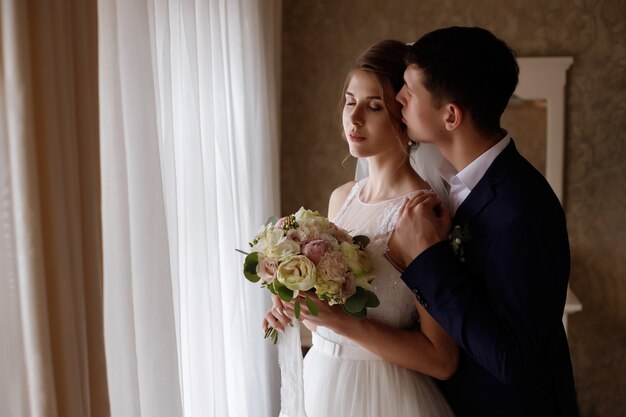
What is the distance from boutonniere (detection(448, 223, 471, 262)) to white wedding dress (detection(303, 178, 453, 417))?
0.30 meters

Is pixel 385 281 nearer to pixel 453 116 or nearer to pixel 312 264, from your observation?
pixel 312 264

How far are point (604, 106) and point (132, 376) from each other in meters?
3.30

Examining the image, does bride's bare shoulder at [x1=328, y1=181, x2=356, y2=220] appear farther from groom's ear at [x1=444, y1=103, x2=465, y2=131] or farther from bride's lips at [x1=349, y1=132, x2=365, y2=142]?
groom's ear at [x1=444, y1=103, x2=465, y2=131]

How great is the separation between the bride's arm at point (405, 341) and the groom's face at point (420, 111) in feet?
1.47

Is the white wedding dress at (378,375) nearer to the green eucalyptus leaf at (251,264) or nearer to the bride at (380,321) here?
the bride at (380,321)

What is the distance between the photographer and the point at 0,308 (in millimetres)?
1191

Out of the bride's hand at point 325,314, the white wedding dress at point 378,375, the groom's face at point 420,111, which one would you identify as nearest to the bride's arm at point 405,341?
the bride's hand at point 325,314

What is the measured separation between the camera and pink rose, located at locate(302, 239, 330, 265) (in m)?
1.47

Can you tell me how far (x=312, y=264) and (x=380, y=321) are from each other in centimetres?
42

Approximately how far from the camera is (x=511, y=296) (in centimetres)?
135

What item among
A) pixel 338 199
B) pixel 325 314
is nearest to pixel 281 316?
pixel 325 314

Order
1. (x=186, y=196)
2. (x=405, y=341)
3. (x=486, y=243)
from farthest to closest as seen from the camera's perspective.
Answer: (x=186, y=196)
(x=405, y=341)
(x=486, y=243)

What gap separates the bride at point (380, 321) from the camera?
5.41 feet

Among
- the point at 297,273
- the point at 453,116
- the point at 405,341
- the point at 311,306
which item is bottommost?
the point at 405,341
